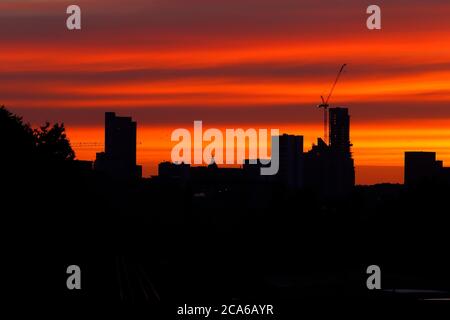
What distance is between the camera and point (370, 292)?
5506cm

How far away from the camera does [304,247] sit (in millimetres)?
161000

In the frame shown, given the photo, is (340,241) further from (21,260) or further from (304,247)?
(21,260)

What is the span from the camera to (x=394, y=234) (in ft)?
531
